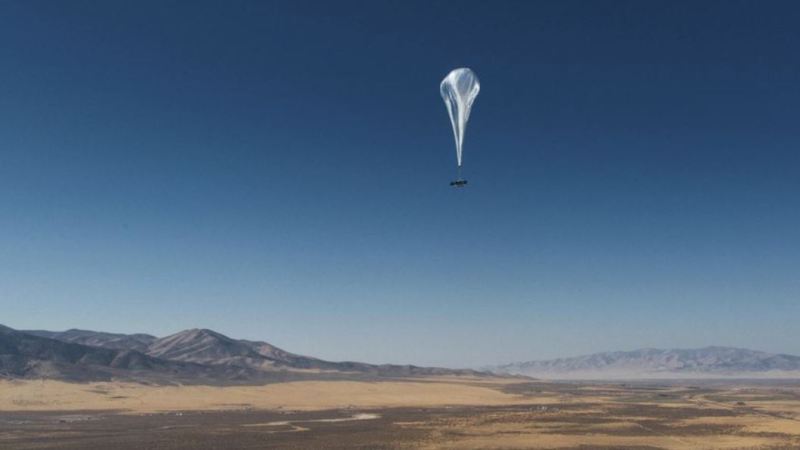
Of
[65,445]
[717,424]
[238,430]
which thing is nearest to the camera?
[65,445]

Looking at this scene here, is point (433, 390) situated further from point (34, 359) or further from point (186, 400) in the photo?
point (34, 359)

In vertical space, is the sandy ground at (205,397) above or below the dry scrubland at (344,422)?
above

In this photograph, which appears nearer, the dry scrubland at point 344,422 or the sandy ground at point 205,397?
the dry scrubland at point 344,422

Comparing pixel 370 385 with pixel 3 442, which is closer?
pixel 3 442

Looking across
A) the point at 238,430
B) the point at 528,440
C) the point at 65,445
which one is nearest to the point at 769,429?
the point at 528,440
